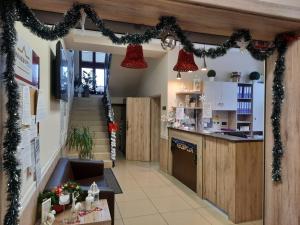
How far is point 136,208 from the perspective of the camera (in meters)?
3.77

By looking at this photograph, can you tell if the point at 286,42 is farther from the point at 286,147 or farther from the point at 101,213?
the point at 101,213

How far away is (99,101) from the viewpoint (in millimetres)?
9094

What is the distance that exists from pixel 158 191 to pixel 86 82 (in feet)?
23.9

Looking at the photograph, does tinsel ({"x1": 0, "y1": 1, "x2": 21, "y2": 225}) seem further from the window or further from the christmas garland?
the window

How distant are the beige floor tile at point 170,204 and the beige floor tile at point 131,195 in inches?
11.4

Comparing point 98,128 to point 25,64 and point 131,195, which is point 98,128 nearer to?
point 131,195

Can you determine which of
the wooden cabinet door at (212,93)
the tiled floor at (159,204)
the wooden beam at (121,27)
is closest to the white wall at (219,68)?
the wooden cabinet door at (212,93)

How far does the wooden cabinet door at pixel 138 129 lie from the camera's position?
715 centimetres

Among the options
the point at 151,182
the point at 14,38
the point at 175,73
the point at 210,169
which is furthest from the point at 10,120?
the point at 175,73

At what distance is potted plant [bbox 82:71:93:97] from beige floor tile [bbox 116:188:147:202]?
261 inches

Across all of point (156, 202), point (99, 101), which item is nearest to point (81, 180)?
point (156, 202)

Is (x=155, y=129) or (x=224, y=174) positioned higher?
(x=155, y=129)

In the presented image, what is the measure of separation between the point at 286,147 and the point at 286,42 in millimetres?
935

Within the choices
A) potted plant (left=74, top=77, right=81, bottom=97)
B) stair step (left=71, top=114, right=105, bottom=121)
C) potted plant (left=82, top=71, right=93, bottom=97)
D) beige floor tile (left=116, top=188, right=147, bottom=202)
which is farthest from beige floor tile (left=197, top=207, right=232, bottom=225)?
potted plant (left=74, top=77, right=81, bottom=97)
